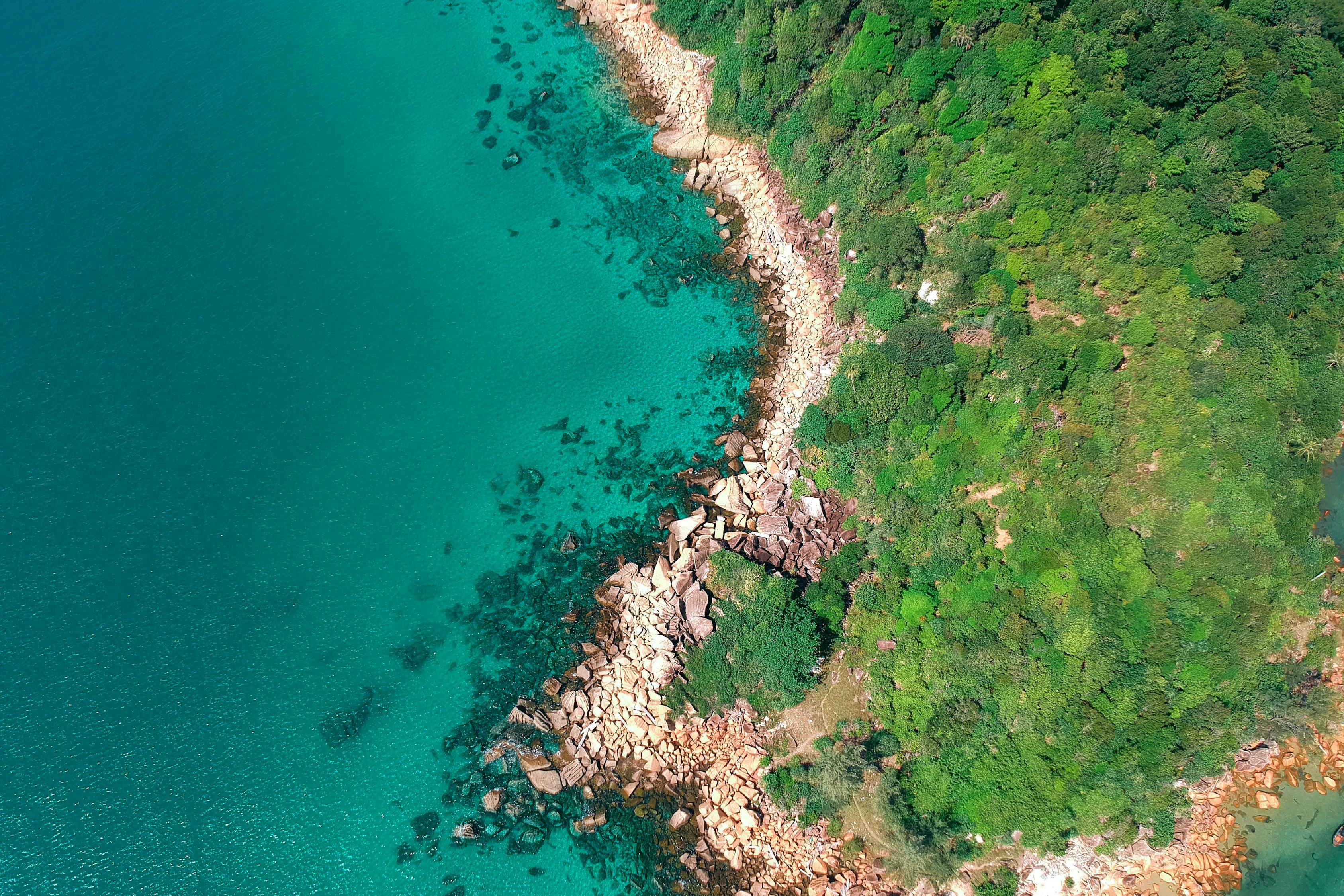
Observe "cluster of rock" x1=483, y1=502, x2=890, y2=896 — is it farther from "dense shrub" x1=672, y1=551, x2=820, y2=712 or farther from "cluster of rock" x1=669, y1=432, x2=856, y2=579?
"cluster of rock" x1=669, y1=432, x2=856, y2=579

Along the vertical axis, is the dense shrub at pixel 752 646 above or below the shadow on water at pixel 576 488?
below

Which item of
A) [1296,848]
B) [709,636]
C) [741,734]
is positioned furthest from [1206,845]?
[709,636]

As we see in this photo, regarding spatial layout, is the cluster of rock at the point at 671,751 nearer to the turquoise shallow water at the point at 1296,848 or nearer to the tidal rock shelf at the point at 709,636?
the tidal rock shelf at the point at 709,636

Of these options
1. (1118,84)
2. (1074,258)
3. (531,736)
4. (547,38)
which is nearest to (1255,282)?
(1074,258)

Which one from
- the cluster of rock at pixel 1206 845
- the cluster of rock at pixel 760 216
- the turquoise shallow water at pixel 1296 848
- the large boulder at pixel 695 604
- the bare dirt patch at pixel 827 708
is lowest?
the turquoise shallow water at pixel 1296 848

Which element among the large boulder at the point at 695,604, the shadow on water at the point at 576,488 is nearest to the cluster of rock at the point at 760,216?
the shadow on water at the point at 576,488

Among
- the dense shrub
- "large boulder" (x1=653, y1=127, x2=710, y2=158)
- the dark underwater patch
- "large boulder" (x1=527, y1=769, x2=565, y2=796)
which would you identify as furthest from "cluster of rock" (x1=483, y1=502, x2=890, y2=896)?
"large boulder" (x1=653, y1=127, x2=710, y2=158)
